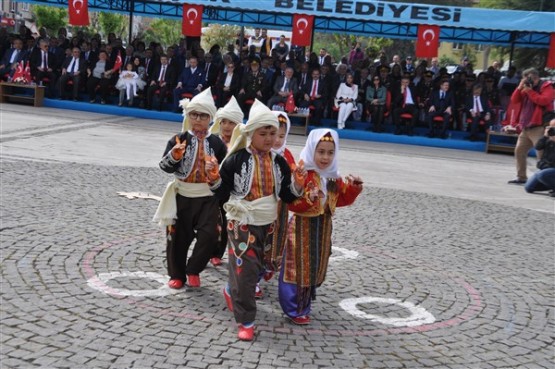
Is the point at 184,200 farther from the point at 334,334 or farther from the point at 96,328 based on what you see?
the point at 334,334

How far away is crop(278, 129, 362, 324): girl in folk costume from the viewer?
439 centimetres

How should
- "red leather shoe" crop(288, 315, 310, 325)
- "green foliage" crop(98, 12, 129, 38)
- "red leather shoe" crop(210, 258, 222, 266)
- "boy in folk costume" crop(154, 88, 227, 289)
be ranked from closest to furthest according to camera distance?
"red leather shoe" crop(288, 315, 310, 325) → "boy in folk costume" crop(154, 88, 227, 289) → "red leather shoe" crop(210, 258, 222, 266) → "green foliage" crop(98, 12, 129, 38)

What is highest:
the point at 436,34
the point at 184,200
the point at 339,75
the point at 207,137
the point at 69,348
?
the point at 436,34

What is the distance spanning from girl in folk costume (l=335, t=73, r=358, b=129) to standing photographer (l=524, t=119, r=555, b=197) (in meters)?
6.80

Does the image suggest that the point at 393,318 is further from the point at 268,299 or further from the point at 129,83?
the point at 129,83

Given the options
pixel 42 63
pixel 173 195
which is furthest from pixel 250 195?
pixel 42 63

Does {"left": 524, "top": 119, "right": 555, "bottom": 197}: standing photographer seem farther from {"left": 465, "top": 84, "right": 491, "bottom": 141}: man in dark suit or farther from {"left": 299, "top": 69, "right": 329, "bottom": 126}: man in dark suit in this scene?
{"left": 299, "top": 69, "right": 329, "bottom": 126}: man in dark suit

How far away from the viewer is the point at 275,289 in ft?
17.7

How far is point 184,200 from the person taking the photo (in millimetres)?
4996

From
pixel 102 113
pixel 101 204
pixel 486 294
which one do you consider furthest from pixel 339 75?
pixel 486 294

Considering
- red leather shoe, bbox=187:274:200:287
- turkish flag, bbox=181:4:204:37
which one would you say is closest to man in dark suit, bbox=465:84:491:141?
turkish flag, bbox=181:4:204:37

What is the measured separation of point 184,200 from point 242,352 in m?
1.47

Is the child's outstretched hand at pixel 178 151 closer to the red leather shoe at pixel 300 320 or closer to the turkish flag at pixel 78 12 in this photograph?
the red leather shoe at pixel 300 320

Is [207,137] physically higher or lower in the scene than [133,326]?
higher
